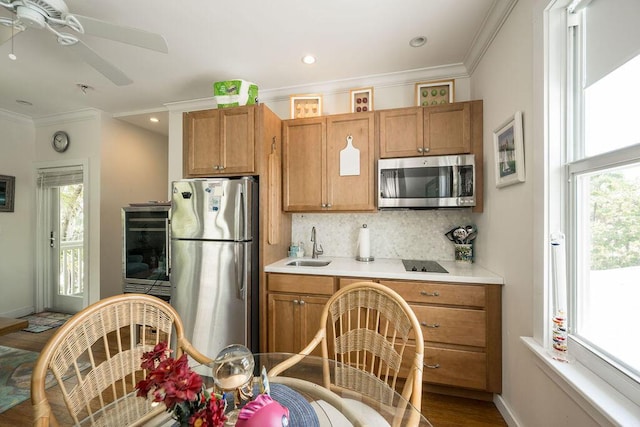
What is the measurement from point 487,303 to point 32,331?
4.76 meters

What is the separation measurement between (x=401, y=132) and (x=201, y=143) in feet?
6.00

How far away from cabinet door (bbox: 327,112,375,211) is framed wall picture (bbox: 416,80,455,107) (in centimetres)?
48

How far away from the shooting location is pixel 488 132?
1.97 metres

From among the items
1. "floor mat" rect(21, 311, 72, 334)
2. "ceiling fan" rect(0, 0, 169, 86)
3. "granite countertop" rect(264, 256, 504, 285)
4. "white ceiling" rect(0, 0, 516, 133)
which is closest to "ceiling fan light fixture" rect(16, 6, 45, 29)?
"ceiling fan" rect(0, 0, 169, 86)

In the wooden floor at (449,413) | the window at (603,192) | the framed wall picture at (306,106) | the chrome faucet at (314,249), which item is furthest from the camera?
the chrome faucet at (314,249)

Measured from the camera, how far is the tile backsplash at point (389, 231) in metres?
2.43

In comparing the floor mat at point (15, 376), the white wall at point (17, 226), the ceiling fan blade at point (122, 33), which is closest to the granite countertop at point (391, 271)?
the ceiling fan blade at point (122, 33)

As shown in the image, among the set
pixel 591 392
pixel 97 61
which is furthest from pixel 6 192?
pixel 591 392

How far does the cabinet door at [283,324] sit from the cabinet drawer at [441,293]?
0.79 meters

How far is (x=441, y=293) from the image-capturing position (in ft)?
5.95

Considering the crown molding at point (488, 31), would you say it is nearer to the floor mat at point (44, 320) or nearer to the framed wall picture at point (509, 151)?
the framed wall picture at point (509, 151)

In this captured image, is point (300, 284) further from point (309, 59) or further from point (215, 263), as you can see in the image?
point (309, 59)

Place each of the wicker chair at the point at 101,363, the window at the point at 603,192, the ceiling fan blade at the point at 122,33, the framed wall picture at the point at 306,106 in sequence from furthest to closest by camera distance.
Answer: the framed wall picture at the point at 306,106
the ceiling fan blade at the point at 122,33
the window at the point at 603,192
the wicker chair at the point at 101,363

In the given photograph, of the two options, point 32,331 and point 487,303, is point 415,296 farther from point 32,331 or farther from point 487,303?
point 32,331
